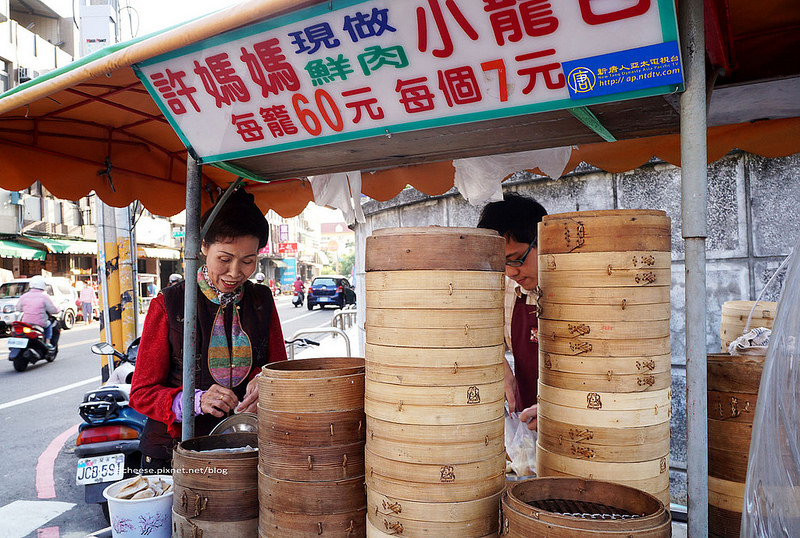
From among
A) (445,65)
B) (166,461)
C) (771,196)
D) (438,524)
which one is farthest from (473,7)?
(771,196)

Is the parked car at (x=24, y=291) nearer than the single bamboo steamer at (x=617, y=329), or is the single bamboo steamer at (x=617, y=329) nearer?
the single bamboo steamer at (x=617, y=329)

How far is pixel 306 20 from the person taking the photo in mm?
1949

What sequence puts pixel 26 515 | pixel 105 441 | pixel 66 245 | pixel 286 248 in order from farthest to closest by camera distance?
pixel 286 248 → pixel 66 245 → pixel 26 515 → pixel 105 441

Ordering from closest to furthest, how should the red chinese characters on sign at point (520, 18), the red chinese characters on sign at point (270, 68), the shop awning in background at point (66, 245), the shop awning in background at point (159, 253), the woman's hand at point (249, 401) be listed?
the red chinese characters on sign at point (520, 18) < the red chinese characters on sign at point (270, 68) < the woman's hand at point (249, 401) < the shop awning in background at point (66, 245) < the shop awning in background at point (159, 253)

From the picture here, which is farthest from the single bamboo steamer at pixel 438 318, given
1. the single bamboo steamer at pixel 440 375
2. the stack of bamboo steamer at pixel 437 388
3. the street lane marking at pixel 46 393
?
the street lane marking at pixel 46 393

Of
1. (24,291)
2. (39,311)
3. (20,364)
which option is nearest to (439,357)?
(20,364)

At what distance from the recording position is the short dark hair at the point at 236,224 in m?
2.96

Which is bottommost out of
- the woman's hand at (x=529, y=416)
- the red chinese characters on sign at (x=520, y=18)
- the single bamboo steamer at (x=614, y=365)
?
the woman's hand at (x=529, y=416)

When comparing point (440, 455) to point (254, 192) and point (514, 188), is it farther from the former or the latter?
point (514, 188)

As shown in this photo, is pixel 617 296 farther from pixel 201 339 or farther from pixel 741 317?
pixel 201 339

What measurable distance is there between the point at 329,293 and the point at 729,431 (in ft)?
90.7

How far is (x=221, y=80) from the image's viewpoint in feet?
7.61

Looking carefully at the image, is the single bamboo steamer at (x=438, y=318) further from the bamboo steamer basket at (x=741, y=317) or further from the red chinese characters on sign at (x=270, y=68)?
the bamboo steamer basket at (x=741, y=317)

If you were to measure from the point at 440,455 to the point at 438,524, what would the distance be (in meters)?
0.22
